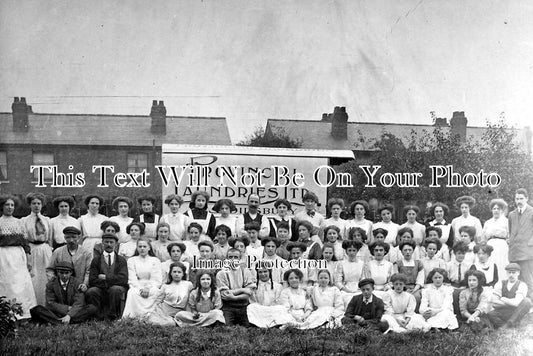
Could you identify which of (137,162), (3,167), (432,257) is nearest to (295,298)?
(432,257)

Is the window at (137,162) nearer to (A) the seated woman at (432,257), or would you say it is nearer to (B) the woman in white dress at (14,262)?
(B) the woman in white dress at (14,262)

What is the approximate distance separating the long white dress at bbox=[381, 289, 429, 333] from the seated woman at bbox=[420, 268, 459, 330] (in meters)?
0.11

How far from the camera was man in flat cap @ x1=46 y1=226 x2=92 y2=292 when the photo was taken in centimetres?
665

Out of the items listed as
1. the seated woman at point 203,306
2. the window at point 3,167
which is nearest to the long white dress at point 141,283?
the seated woman at point 203,306

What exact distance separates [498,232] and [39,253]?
5.69 meters

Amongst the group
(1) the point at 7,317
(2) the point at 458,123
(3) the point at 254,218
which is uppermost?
(2) the point at 458,123

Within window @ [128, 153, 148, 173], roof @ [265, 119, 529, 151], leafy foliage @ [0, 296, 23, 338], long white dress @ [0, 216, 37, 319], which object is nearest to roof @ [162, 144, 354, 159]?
roof @ [265, 119, 529, 151]

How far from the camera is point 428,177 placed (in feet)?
25.6

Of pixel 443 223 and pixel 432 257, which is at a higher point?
pixel 443 223

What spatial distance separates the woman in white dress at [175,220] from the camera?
280 inches

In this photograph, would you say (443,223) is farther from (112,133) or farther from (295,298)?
(112,133)

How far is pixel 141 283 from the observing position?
6.62m

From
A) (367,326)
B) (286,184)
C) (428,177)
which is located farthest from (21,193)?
(428,177)

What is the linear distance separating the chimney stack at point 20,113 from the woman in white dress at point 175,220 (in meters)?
2.28
